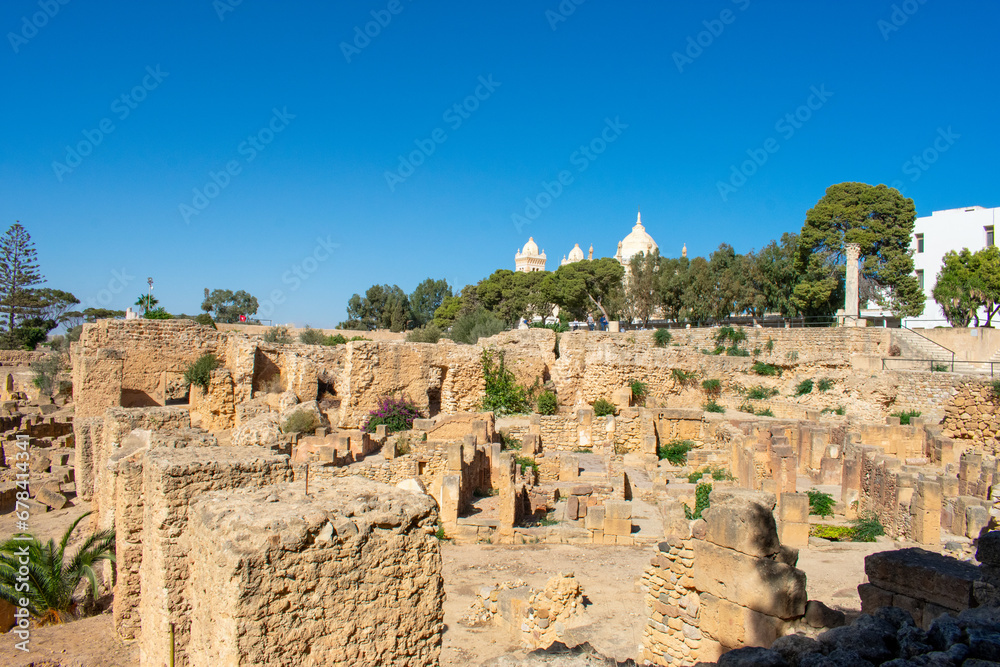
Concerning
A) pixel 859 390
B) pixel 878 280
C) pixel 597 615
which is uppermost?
pixel 878 280

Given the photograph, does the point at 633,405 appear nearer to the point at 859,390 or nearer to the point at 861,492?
the point at 859,390

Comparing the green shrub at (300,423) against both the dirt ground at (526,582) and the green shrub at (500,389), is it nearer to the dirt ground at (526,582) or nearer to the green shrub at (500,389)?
the dirt ground at (526,582)

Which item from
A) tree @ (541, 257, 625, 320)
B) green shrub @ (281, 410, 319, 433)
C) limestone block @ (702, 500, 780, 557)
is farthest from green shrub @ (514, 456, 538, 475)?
tree @ (541, 257, 625, 320)

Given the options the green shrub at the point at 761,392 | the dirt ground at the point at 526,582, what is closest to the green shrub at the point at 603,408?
the green shrub at the point at 761,392

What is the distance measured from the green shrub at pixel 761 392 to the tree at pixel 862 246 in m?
8.31

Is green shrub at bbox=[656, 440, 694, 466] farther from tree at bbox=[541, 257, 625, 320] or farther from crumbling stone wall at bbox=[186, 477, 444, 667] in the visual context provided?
tree at bbox=[541, 257, 625, 320]

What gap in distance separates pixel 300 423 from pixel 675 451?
8.80 meters

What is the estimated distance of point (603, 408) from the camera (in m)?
17.7

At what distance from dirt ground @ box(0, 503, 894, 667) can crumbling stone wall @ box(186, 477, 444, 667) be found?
2220 mm

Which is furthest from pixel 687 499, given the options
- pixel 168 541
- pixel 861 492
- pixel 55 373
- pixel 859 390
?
pixel 55 373

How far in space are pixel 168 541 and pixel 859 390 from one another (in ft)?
65.1

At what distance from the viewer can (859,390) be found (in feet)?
61.2

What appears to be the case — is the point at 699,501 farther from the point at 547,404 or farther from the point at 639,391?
the point at 639,391

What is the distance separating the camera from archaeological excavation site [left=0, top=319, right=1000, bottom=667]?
2.66 meters
